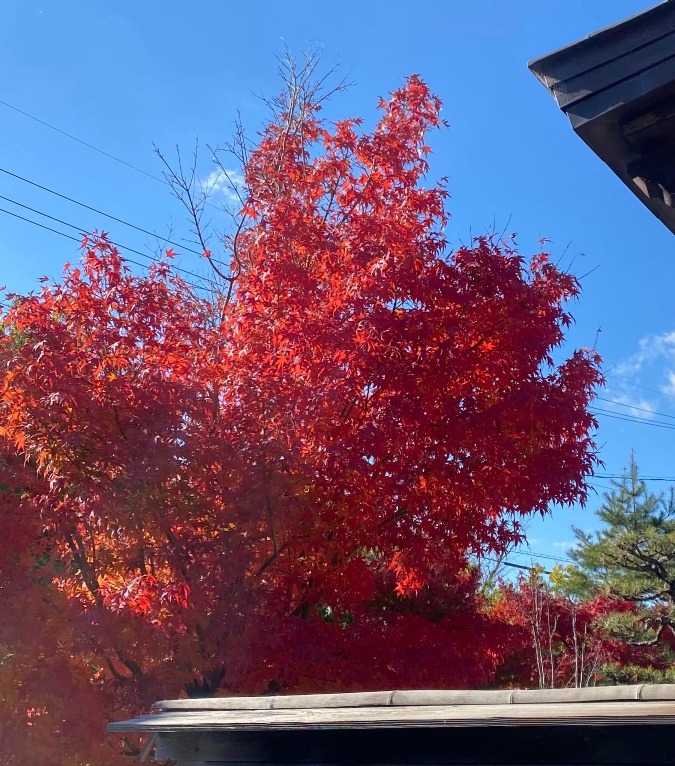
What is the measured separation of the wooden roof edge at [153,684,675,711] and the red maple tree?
1.97 m

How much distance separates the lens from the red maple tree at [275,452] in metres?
6.26

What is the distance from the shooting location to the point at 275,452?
6.38 m

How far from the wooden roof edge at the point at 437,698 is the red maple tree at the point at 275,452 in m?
1.97

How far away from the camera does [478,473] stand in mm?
7082

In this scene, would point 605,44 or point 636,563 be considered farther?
point 636,563

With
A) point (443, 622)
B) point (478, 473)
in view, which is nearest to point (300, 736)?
point (478, 473)

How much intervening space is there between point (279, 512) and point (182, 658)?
58.4 inches

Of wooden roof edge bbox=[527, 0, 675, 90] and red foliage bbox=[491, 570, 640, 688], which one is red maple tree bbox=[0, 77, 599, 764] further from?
red foliage bbox=[491, 570, 640, 688]

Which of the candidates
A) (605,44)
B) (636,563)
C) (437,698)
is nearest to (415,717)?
(437,698)

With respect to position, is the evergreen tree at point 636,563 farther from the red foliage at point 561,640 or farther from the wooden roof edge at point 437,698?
the wooden roof edge at point 437,698

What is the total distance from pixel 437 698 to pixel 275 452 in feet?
9.93

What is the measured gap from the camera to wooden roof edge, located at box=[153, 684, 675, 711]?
129 inches

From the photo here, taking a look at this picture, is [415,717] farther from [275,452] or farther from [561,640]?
[561,640]

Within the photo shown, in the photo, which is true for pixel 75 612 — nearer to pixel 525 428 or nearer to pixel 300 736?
pixel 300 736
